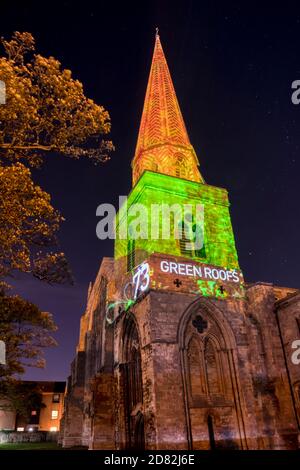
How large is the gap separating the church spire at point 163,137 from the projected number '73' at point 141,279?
8.03 m

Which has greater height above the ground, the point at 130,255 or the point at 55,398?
the point at 130,255

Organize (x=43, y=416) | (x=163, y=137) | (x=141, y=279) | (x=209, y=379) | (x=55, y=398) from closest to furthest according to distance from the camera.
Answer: (x=209, y=379)
(x=141, y=279)
(x=163, y=137)
(x=43, y=416)
(x=55, y=398)

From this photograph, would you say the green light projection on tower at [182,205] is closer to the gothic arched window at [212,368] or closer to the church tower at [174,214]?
the church tower at [174,214]

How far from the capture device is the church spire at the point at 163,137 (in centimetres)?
2522

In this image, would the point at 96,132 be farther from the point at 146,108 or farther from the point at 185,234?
the point at 146,108

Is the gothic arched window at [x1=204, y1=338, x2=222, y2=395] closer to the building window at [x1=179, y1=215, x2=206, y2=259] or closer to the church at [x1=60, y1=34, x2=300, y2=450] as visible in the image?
the church at [x1=60, y1=34, x2=300, y2=450]

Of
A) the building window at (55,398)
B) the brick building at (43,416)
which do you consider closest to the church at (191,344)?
the brick building at (43,416)

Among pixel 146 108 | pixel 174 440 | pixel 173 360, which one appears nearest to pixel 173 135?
pixel 146 108

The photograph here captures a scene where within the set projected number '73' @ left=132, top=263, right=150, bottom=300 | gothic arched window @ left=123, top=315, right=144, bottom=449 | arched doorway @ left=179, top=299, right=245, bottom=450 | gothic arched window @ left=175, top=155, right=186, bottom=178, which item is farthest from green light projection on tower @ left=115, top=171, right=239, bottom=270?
gothic arched window @ left=123, top=315, right=144, bottom=449

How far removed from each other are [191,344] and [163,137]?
50.5 feet

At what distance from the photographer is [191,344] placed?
704 inches

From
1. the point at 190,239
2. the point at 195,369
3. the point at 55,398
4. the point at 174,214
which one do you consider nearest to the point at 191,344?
the point at 195,369

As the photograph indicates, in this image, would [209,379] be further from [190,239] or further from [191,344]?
[190,239]

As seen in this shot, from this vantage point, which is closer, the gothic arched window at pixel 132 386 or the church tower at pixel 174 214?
the gothic arched window at pixel 132 386
